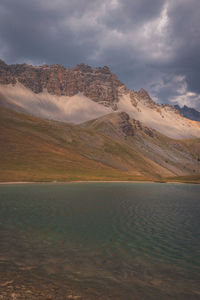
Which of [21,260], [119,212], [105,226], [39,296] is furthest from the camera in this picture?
[119,212]

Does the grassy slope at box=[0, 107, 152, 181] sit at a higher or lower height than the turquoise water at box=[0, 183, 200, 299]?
higher

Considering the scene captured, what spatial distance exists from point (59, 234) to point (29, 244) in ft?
15.7

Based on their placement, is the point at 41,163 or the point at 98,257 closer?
the point at 98,257

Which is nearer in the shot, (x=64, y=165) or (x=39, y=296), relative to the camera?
(x=39, y=296)

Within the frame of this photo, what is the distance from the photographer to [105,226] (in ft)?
98.7

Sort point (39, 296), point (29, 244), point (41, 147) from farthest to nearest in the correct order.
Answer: point (41, 147)
point (29, 244)
point (39, 296)

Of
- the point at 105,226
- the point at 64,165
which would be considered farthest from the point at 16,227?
the point at 64,165

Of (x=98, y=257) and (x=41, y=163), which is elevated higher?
(x=41, y=163)

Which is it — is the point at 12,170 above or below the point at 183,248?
above

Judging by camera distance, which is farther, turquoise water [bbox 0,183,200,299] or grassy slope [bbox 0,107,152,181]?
grassy slope [bbox 0,107,152,181]

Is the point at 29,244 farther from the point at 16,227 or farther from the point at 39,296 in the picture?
the point at 39,296

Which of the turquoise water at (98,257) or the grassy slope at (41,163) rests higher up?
the grassy slope at (41,163)

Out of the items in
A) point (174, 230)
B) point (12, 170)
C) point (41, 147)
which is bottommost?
point (174, 230)

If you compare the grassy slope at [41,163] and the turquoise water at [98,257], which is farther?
the grassy slope at [41,163]
